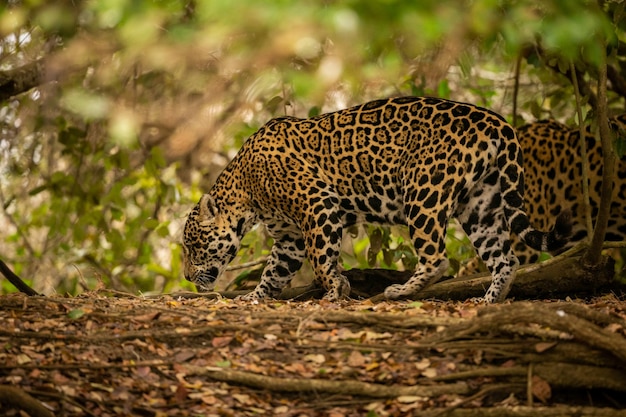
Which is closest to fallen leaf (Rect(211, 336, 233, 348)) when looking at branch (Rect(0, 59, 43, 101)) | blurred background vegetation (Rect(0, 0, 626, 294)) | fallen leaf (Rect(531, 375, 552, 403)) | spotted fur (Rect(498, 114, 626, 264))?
blurred background vegetation (Rect(0, 0, 626, 294))

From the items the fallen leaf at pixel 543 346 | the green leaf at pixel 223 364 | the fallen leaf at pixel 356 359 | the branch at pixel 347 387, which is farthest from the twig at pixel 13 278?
the fallen leaf at pixel 543 346

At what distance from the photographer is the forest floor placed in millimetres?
6238

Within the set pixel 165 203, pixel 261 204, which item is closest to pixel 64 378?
pixel 261 204

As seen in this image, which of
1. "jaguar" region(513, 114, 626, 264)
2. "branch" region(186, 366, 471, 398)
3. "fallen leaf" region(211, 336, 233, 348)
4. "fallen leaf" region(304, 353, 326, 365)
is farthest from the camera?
"jaguar" region(513, 114, 626, 264)

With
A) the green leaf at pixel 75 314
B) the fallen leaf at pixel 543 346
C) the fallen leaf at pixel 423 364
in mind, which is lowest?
the fallen leaf at pixel 423 364

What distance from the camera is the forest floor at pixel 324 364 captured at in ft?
20.5

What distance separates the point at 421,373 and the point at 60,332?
99.2 inches

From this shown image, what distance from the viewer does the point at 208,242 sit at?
33.2 feet

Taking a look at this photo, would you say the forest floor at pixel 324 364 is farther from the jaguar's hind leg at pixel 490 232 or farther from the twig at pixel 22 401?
the jaguar's hind leg at pixel 490 232

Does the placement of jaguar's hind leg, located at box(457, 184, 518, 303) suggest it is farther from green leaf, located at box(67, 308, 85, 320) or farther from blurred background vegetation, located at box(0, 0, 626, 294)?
green leaf, located at box(67, 308, 85, 320)

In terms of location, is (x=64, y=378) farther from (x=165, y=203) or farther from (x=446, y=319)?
(x=165, y=203)

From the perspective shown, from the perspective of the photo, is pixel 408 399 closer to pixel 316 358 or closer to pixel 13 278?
pixel 316 358

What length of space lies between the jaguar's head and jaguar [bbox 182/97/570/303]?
10 mm

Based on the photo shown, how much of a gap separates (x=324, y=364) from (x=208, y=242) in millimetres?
3653
